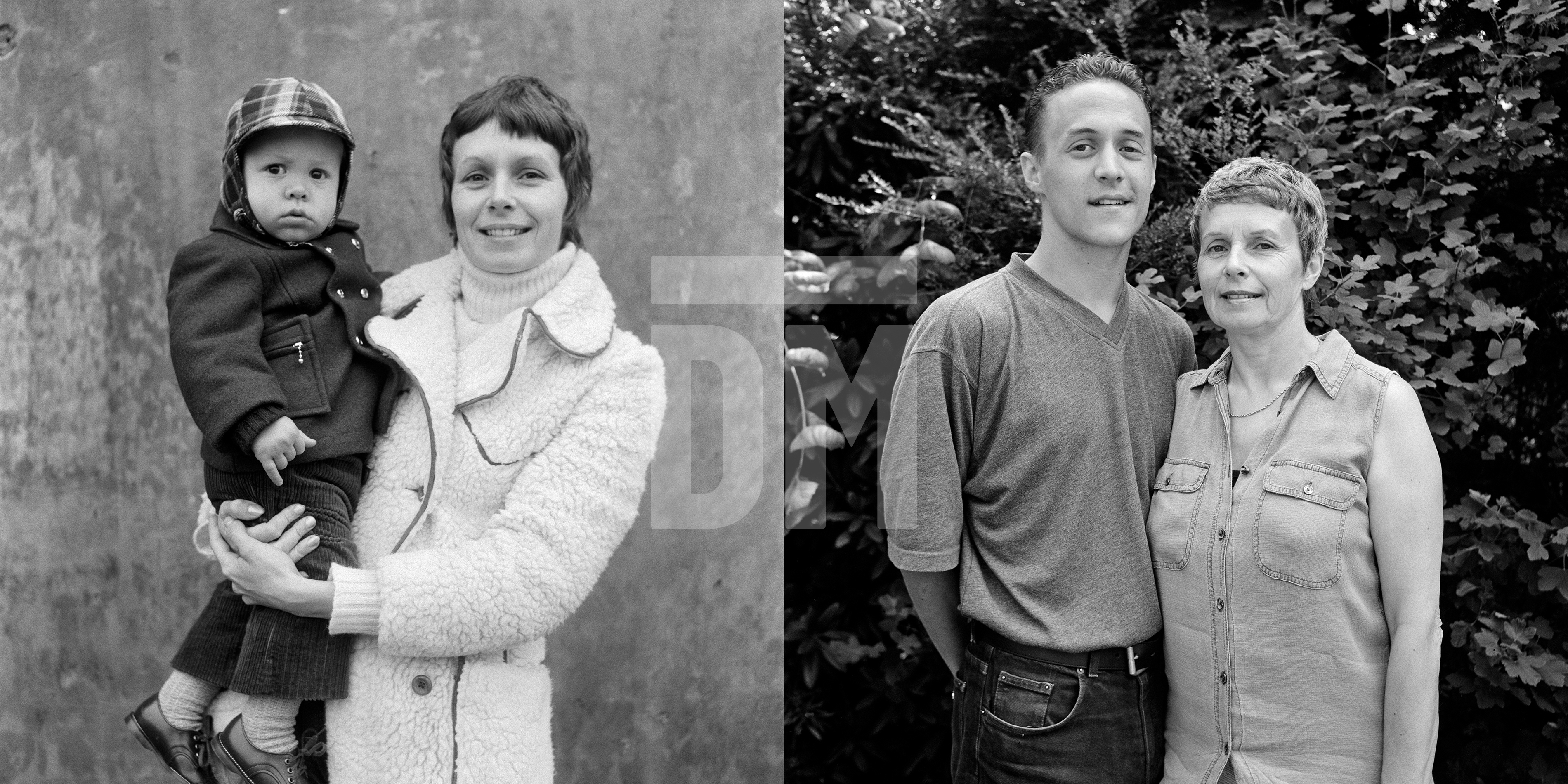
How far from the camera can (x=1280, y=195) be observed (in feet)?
6.83

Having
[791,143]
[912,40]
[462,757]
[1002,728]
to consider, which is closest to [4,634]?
[462,757]

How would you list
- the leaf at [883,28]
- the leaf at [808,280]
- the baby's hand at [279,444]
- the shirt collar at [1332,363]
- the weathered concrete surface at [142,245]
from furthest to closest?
the leaf at [883,28], the leaf at [808,280], the weathered concrete surface at [142,245], the shirt collar at [1332,363], the baby's hand at [279,444]

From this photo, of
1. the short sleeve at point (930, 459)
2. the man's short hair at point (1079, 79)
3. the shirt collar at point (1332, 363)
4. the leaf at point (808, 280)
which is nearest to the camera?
the shirt collar at point (1332, 363)

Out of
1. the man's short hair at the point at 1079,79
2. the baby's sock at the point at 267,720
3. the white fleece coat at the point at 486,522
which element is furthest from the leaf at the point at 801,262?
the baby's sock at the point at 267,720

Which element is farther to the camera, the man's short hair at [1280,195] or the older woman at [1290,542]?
the man's short hair at [1280,195]

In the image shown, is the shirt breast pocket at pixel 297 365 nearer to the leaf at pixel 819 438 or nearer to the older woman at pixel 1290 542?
the older woman at pixel 1290 542

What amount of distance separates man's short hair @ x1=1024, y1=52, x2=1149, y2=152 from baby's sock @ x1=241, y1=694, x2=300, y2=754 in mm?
1588

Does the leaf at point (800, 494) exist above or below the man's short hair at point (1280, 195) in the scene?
below

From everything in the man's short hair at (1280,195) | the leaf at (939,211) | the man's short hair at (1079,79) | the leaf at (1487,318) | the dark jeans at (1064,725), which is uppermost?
the man's short hair at (1079,79)

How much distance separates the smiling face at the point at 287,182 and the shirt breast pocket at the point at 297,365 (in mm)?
163

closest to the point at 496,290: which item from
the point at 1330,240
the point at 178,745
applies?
the point at 178,745

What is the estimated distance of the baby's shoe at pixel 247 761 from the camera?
180cm

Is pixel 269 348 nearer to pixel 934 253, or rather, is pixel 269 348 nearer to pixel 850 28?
pixel 934 253

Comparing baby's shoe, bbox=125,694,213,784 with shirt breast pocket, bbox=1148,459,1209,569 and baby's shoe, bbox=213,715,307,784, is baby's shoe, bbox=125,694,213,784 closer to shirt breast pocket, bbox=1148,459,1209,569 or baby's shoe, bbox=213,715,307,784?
baby's shoe, bbox=213,715,307,784
